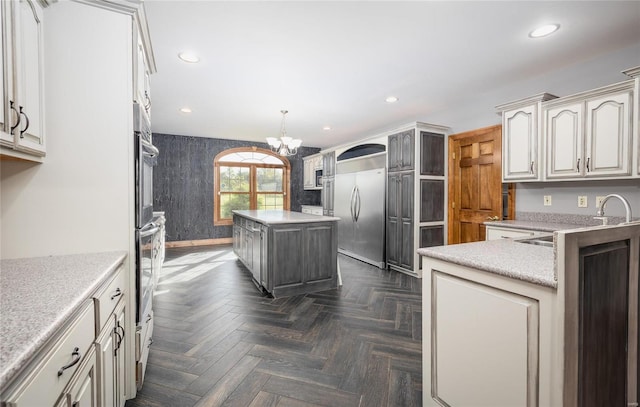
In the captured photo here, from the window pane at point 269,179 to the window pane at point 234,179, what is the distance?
13.1 inches

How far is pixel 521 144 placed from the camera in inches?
133

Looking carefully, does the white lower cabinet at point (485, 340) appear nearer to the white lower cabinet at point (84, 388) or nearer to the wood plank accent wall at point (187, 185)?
the white lower cabinet at point (84, 388)

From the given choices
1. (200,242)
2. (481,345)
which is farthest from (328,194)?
(481,345)

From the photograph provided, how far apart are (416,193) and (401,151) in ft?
2.39

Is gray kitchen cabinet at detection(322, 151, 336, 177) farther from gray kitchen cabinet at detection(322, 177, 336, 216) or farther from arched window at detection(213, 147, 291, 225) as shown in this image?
arched window at detection(213, 147, 291, 225)

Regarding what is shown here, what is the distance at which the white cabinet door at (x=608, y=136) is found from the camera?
102 inches

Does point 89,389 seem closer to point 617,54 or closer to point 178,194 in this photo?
point 617,54

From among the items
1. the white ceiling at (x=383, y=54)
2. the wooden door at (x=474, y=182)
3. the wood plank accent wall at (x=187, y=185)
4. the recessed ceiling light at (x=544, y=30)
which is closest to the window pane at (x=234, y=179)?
the wood plank accent wall at (x=187, y=185)

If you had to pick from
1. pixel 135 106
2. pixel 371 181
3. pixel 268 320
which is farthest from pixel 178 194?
pixel 135 106

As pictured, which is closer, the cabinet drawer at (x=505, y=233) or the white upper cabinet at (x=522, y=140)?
the cabinet drawer at (x=505, y=233)

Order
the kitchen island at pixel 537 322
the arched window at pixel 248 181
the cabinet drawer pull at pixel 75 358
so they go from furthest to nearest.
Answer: the arched window at pixel 248 181 → the kitchen island at pixel 537 322 → the cabinet drawer pull at pixel 75 358

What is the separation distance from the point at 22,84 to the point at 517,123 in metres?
4.18

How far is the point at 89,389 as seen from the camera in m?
1.09

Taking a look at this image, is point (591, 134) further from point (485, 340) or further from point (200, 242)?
point (200, 242)
